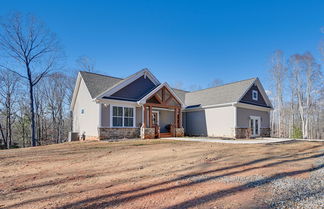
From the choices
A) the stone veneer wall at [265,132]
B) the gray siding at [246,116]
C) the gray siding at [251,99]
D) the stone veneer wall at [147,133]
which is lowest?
the stone veneer wall at [265,132]

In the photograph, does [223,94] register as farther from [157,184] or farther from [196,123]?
[157,184]

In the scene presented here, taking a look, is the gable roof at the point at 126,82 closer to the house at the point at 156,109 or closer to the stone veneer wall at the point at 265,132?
the house at the point at 156,109

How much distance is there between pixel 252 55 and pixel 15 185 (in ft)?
85.5

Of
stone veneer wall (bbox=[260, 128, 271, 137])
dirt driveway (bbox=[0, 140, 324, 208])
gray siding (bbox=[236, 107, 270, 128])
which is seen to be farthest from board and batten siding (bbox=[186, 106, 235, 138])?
dirt driveway (bbox=[0, 140, 324, 208])

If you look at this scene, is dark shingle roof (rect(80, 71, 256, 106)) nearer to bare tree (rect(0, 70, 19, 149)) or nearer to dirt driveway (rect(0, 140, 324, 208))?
dirt driveway (rect(0, 140, 324, 208))

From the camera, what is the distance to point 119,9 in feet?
43.8

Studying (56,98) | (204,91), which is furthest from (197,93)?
(56,98)

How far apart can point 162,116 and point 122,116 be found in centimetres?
421

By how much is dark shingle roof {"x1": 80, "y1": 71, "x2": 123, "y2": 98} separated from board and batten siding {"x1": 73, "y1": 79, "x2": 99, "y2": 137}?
58 centimetres

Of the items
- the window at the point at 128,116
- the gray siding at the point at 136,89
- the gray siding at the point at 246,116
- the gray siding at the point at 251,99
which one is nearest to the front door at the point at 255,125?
the gray siding at the point at 246,116

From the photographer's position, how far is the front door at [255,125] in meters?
17.1

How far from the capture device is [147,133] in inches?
531

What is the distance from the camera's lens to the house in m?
13.0

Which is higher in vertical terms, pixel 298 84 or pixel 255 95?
pixel 298 84
